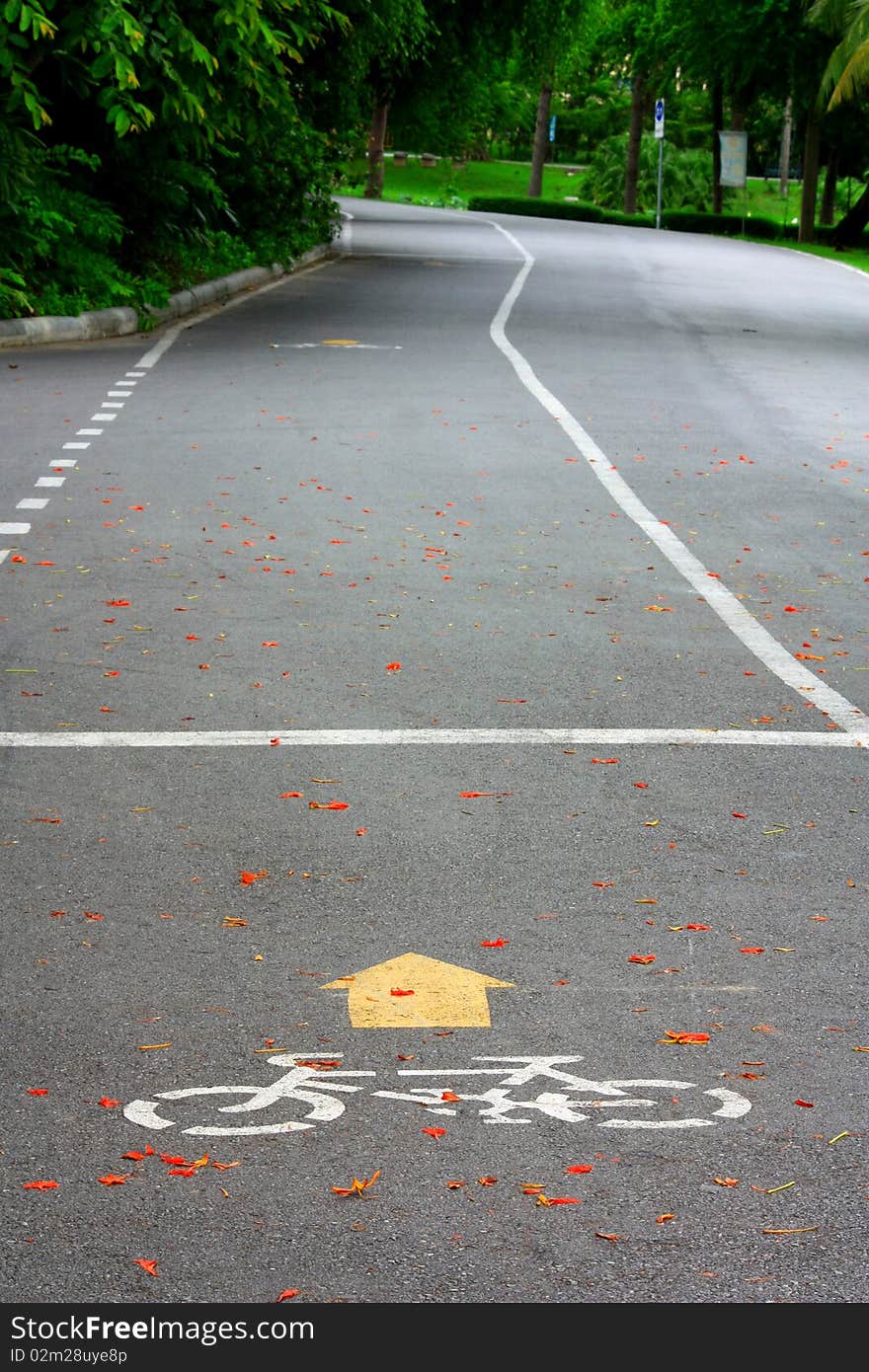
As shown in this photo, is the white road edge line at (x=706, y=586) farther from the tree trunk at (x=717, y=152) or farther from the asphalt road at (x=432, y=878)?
the tree trunk at (x=717, y=152)

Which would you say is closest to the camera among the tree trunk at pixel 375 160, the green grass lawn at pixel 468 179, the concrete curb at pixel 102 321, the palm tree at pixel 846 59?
the concrete curb at pixel 102 321

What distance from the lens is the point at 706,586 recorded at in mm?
9352

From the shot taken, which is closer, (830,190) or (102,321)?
(102,321)

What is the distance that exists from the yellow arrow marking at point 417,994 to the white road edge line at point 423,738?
6.36ft

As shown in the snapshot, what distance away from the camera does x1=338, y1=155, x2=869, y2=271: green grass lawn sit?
77.6 meters

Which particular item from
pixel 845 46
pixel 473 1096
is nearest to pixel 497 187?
pixel 845 46

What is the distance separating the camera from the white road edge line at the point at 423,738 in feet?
21.5

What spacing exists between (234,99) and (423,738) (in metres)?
16.7

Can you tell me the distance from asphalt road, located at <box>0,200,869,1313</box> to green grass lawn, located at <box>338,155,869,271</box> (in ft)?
199

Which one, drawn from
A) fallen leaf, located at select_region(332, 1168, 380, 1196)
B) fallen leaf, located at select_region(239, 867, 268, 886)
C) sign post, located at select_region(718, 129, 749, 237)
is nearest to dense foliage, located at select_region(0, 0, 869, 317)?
sign post, located at select_region(718, 129, 749, 237)

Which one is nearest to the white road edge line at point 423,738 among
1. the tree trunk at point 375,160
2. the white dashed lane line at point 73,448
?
the white dashed lane line at point 73,448

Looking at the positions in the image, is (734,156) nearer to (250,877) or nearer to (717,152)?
(717,152)

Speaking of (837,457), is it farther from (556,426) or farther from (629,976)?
(629,976)

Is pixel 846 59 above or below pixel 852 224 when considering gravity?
above
